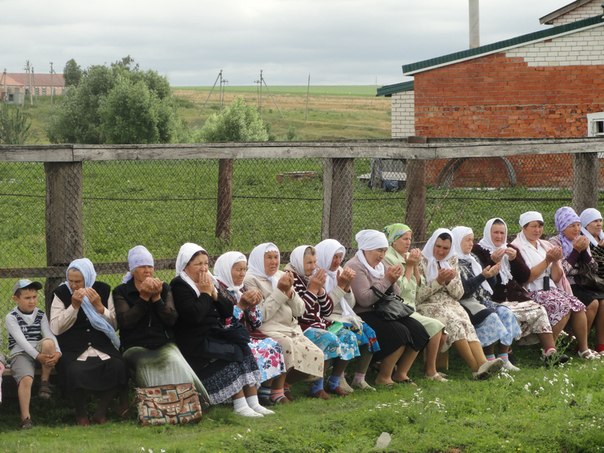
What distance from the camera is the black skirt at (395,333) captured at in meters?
9.84

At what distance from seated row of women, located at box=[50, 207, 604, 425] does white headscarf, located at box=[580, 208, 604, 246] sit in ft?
0.05

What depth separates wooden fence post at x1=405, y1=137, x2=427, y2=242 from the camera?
37.7ft

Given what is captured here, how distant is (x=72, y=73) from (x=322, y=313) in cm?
10040

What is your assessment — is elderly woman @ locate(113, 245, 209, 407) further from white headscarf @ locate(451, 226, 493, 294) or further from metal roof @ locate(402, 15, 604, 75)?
metal roof @ locate(402, 15, 604, 75)

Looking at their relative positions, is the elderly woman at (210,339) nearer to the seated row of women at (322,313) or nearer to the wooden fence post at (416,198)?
the seated row of women at (322,313)

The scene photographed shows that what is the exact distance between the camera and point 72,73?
10712 cm

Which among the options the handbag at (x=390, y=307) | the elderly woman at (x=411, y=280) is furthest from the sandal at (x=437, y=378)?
the handbag at (x=390, y=307)

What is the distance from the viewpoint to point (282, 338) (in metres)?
9.23

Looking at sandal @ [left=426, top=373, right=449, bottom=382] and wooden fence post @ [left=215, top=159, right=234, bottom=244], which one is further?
wooden fence post @ [left=215, top=159, right=234, bottom=244]

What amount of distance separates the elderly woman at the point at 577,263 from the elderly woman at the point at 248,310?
3580 millimetres

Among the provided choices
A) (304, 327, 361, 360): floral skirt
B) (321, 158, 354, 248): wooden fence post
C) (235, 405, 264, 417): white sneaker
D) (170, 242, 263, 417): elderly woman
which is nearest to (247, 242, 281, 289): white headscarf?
(304, 327, 361, 360): floral skirt

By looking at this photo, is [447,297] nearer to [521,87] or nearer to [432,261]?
[432,261]

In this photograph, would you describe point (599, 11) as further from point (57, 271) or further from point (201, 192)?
point (57, 271)

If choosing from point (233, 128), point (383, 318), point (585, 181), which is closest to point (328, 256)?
point (383, 318)
